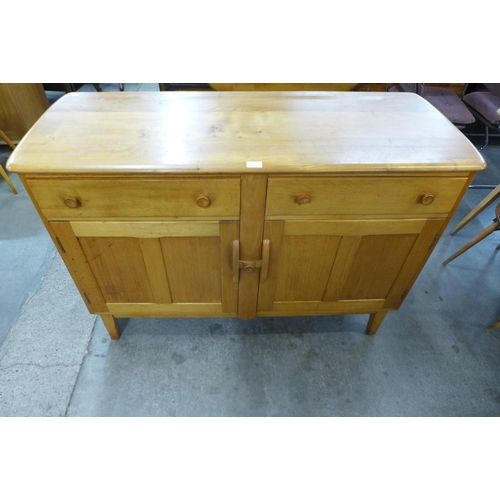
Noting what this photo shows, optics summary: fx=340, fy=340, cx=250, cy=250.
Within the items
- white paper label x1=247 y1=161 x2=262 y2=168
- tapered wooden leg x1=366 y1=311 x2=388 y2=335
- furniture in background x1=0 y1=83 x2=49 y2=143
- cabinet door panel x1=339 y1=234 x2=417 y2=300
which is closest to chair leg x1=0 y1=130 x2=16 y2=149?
furniture in background x1=0 y1=83 x2=49 y2=143

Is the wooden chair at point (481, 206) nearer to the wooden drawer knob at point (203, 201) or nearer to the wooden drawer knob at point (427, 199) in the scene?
the wooden drawer knob at point (427, 199)

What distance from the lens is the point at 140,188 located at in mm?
854

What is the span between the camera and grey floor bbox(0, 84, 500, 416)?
1269 millimetres

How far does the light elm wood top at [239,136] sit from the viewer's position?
83 cm

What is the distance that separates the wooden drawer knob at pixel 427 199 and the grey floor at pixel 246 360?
758 millimetres

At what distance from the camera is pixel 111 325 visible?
1.36 meters

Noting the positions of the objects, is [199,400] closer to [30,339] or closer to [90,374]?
[90,374]

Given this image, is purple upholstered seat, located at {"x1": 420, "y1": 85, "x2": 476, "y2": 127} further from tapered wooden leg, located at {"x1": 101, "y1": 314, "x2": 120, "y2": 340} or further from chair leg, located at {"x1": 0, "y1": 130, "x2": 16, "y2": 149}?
chair leg, located at {"x1": 0, "y1": 130, "x2": 16, "y2": 149}

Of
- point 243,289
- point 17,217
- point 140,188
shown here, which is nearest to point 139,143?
point 140,188

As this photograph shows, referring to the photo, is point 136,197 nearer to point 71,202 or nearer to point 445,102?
point 71,202

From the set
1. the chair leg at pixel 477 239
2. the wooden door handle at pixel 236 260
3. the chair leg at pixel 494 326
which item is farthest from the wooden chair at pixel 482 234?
the wooden door handle at pixel 236 260

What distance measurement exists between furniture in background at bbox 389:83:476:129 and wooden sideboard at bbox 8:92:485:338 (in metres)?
1.07

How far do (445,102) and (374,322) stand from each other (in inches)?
59.8

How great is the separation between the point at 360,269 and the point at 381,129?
0.44 m
